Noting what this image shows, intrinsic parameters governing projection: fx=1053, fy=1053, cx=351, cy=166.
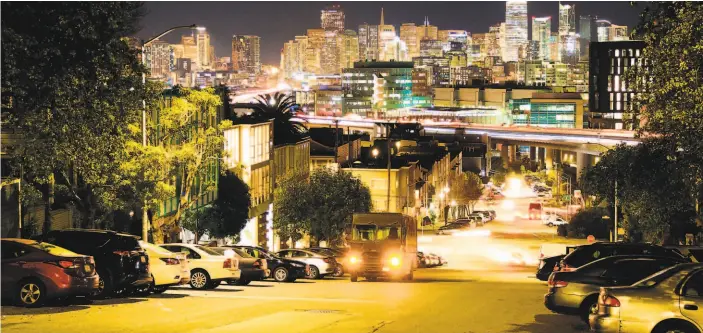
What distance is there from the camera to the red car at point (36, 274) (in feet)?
67.6

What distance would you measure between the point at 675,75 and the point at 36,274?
18909 millimetres

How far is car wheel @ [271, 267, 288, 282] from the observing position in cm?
3712

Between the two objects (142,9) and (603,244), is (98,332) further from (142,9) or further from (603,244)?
(603,244)

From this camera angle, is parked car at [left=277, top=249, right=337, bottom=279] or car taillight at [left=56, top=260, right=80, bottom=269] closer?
car taillight at [left=56, top=260, right=80, bottom=269]

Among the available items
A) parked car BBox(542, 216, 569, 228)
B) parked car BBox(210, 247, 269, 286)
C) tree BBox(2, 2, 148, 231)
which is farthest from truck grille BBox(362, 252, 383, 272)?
parked car BBox(542, 216, 569, 228)

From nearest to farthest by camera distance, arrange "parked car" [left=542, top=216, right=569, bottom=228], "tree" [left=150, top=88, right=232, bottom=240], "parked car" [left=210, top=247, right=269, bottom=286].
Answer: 1. "parked car" [left=210, top=247, right=269, bottom=286]
2. "tree" [left=150, top=88, right=232, bottom=240]
3. "parked car" [left=542, top=216, right=569, bottom=228]

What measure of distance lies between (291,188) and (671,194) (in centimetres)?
2402

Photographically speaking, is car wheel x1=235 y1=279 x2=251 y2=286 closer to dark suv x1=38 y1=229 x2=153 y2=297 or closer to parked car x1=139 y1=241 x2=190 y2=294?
parked car x1=139 y1=241 x2=190 y2=294

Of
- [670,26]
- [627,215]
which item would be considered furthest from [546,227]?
[670,26]

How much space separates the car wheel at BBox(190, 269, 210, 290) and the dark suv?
15.5ft

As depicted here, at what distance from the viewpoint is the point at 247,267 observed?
32312 millimetres

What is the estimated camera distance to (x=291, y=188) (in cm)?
6675

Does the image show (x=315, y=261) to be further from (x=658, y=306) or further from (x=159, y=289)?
(x=658, y=306)

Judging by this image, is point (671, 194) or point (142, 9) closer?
point (142, 9)
